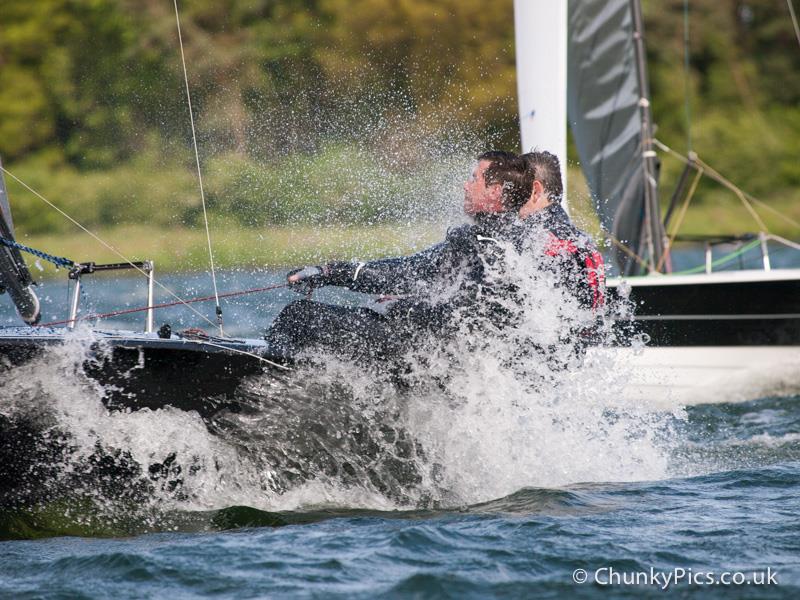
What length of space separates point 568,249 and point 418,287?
61 centimetres

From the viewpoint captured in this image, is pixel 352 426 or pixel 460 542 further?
pixel 352 426

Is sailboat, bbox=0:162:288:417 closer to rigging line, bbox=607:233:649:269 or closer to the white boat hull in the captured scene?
the white boat hull

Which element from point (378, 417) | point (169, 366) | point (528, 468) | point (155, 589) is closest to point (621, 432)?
point (528, 468)

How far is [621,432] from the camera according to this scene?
532 centimetres

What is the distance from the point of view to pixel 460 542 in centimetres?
397

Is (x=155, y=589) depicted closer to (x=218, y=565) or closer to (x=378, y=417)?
(x=218, y=565)

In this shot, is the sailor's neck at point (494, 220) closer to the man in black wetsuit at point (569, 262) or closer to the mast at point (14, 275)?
the man in black wetsuit at point (569, 262)

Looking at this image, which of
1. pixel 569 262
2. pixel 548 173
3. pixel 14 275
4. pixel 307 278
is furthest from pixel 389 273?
pixel 14 275

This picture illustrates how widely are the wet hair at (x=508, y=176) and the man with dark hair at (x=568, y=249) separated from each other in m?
0.08

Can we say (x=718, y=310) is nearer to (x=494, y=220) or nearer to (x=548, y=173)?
(x=548, y=173)

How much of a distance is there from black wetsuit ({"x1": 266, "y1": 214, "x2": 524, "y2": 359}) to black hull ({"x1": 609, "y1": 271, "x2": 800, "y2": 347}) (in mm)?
3902

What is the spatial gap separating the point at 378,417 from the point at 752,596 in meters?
1.70

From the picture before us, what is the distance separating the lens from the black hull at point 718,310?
838cm

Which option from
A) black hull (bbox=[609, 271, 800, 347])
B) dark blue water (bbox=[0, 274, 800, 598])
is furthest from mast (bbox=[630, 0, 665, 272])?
dark blue water (bbox=[0, 274, 800, 598])
